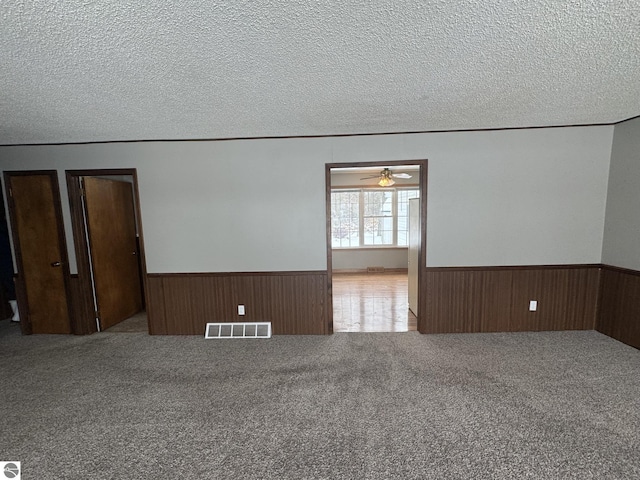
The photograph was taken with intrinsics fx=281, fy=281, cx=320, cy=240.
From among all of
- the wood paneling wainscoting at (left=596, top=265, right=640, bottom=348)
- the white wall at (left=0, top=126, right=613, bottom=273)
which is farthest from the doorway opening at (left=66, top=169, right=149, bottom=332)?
the wood paneling wainscoting at (left=596, top=265, right=640, bottom=348)

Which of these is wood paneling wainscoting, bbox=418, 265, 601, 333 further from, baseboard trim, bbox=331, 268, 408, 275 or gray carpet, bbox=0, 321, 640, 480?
baseboard trim, bbox=331, 268, 408, 275

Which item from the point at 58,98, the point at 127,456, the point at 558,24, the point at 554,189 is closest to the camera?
the point at 558,24

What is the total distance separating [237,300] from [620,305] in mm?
4334

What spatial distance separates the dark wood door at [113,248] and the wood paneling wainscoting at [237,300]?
80 centimetres

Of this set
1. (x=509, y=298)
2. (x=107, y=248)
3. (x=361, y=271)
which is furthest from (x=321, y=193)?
(x=361, y=271)

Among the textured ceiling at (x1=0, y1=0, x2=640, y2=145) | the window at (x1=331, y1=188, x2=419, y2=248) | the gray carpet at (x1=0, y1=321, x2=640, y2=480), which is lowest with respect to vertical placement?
the gray carpet at (x1=0, y1=321, x2=640, y2=480)

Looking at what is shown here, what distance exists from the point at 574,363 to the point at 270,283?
3192mm

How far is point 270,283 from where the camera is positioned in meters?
3.50

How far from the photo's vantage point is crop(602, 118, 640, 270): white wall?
2.90 metres

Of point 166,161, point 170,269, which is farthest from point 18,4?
point 170,269

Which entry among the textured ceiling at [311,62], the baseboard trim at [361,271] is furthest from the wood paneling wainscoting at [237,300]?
the baseboard trim at [361,271]

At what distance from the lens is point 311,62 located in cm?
172

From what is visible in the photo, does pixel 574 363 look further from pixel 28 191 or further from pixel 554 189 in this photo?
pixel 28 191

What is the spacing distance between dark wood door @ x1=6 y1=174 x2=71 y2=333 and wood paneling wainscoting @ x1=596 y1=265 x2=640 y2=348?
6.51 meters
